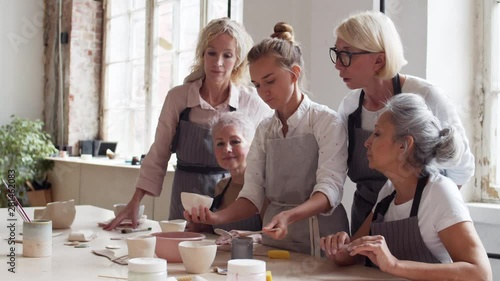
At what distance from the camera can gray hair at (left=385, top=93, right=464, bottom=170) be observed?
1.75 metres

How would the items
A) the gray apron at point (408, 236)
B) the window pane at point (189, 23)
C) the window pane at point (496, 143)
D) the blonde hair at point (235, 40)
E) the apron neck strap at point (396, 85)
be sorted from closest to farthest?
the gray apron at point (408, 236) < the apron neck strap at point (396, 85) < the blonde hair at point (235, 40) < the window pane at point (496, 143) < the window pane at point (189, 23)

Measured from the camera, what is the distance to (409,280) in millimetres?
1584

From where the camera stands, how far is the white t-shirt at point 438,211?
1636 mm

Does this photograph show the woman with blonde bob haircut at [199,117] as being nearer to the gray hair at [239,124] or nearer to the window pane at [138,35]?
the gray hair at [239,124]

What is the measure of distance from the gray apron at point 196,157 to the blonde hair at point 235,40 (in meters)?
0.24

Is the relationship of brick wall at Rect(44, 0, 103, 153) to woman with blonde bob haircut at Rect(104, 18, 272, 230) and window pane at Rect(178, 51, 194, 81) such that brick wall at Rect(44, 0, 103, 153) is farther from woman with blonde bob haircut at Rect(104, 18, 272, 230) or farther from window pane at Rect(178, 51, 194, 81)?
woman with blonde bob haircut at Rect(104, 18, 272, 230)

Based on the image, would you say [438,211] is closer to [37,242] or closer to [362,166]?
[362,166]

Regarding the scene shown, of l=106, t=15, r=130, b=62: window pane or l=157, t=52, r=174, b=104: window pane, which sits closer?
l=157, t=52, r=174, b=104: window pane

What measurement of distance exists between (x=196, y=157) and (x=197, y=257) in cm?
115

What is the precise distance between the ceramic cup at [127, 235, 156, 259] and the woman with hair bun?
0.28 metres

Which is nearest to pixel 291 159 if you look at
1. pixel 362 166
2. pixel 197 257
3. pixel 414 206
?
pixel 362 166

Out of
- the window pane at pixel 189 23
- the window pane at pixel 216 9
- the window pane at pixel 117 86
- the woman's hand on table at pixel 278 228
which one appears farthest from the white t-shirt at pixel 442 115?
the window pane at pixel 117 86

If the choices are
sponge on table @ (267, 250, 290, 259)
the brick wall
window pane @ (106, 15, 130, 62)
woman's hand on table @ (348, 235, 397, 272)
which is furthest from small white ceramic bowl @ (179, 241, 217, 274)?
the brick wall

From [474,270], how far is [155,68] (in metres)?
4.70
